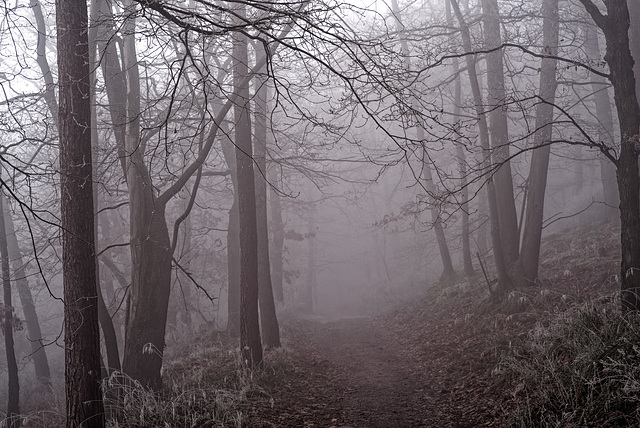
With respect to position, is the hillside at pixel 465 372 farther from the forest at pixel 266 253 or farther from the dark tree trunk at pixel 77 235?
the dark tree trunk at pixel 77 235

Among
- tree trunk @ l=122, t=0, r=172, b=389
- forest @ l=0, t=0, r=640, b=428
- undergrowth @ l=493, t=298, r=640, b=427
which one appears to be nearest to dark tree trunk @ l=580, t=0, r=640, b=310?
forest @ l=0, t=0, r=640, b=428

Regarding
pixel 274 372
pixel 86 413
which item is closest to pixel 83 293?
pixel 86 413

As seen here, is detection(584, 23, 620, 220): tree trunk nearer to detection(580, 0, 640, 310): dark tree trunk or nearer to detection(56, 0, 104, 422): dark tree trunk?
detection(580, 0, 640, 310): dark tree trunk

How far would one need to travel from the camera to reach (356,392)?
7.65 m

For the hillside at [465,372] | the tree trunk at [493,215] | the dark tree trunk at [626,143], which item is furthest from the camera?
the tree trunk at [493,215]

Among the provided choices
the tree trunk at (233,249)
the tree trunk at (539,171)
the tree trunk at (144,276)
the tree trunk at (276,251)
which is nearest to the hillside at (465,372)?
the tree trunk at (539,171)

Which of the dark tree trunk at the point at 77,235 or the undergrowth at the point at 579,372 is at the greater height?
the dark tree trunk at the point at 77,235

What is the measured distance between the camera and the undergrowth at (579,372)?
4.50 m

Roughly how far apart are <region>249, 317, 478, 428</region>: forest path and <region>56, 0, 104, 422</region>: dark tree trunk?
185 centimetres

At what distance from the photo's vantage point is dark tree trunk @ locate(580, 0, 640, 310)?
625 cm

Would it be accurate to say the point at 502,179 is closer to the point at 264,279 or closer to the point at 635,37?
the point at 635,37

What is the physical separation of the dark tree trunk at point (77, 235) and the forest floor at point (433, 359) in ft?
6.09

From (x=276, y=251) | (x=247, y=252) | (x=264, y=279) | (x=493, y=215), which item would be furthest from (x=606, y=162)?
(x=247, y=252)

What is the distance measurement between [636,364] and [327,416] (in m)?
3.53
